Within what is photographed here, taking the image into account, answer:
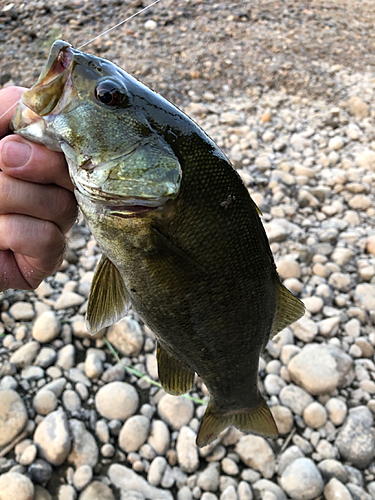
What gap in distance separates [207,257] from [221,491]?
5.64ft

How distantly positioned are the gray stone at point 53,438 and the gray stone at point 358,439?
167 cm

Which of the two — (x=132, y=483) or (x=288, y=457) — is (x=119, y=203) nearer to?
(x=132, y=483)

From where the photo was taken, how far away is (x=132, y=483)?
245 cm

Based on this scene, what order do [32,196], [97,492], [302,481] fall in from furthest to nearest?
1. [302,481]
2. [97,492]
3. [32,196]

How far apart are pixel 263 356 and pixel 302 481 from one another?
35.3 inches

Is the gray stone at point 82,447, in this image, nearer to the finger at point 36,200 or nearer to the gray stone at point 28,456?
the gray stone at point 28,456

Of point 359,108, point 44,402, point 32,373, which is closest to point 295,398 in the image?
point 44,402

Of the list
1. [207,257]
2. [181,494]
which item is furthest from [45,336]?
[207,257]

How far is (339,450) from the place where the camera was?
2.69 m

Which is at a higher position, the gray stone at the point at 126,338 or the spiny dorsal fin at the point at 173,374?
the spiny dorsal fin at the point at 173,374

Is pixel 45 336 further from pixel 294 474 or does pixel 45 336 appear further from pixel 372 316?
pixel 372 316

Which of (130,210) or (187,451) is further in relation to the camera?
(187,451)

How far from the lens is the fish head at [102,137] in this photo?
1.37 m

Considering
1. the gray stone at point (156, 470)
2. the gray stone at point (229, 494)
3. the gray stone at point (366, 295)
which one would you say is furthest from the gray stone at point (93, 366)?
the gray stone at point (366, 295)
